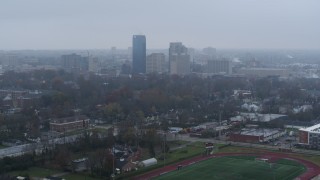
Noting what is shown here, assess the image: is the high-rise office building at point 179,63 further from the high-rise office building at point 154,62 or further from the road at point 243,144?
the road at point 243,144

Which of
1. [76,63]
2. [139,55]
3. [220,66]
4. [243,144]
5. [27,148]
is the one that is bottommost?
[243,144]

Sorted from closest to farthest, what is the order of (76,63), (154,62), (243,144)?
(243,144) → (154,62) → (76,63)

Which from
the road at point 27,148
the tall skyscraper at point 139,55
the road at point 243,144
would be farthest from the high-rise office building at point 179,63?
the road at point 27,148

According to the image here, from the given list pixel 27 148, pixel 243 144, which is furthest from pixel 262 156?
pixel 27 148

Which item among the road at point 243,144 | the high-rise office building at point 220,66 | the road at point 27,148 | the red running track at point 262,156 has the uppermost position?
the high-rise office building at point 220,66

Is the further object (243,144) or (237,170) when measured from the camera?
(243,144)

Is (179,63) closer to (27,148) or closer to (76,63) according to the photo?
(76,63)

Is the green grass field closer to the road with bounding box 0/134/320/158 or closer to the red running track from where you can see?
the red running track
